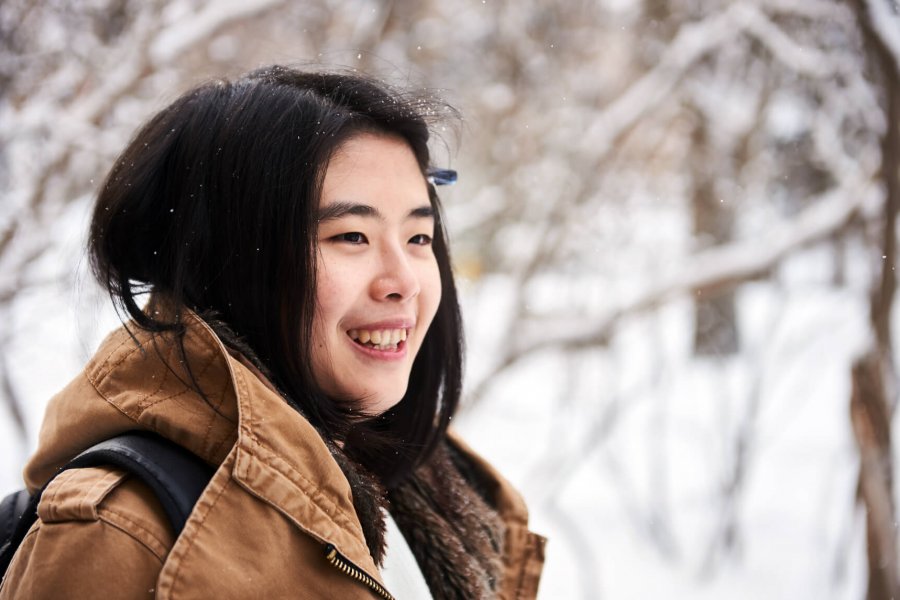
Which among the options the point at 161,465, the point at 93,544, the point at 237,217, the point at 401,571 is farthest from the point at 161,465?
the point at 401,571

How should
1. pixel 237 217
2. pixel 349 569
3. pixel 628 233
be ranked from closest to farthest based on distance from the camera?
pixel 349 569 < pixel 237 217 < pixel 628 233

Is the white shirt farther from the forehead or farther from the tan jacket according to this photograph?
the forehead

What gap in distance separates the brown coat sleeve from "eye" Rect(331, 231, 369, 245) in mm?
479

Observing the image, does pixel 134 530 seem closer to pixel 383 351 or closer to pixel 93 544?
pixel 93 544

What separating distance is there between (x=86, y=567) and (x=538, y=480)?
148 inches

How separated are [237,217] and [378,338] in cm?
29

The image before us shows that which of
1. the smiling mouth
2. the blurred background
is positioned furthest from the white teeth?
the blurred background

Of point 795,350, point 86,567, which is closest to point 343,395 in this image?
point 86,567

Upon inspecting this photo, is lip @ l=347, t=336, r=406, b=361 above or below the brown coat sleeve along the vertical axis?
above

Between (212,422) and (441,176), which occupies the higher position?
(441,176)

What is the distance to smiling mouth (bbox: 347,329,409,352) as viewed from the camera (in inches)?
48.4

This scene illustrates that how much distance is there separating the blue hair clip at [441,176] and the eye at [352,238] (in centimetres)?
32

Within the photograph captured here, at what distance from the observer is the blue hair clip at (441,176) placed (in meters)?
1.49

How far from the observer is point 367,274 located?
3.98ft
